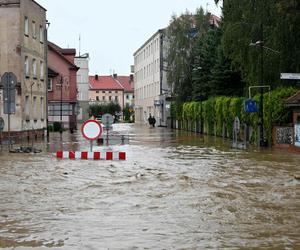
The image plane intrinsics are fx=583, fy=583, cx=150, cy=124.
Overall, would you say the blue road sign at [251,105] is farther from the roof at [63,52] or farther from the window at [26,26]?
the roof at [63,52]

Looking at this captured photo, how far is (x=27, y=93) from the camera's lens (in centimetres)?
4319

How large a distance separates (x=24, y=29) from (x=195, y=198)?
31727mm

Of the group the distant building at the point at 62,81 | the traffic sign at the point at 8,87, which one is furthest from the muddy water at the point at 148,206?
the distant building at the point at 62,81

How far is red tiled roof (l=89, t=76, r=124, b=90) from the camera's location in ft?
580

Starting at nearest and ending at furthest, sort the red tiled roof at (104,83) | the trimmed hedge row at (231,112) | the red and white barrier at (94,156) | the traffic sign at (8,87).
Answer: the red and white barrier at (94,156) < the traffic sign at (8,87) < the trimmed hedge row at (231,112) < the red tiled roof at (104,83)

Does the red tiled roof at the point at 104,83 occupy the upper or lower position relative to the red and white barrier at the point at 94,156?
upper

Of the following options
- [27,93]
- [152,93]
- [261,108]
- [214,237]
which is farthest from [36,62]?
[152,93]

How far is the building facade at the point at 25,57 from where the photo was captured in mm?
40500

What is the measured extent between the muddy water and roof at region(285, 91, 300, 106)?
9.54m

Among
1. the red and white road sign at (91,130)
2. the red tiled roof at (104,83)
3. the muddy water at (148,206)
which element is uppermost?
the red tiled roof at (104,83)

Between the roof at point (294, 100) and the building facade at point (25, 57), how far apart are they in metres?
19.0

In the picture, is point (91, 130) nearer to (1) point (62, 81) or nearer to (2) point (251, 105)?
(2) point (251, 105)

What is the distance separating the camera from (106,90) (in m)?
177

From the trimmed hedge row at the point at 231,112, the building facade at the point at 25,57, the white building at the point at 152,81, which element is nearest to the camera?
the trimmed hedge row at the point at 231,112
